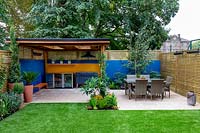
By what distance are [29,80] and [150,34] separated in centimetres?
954

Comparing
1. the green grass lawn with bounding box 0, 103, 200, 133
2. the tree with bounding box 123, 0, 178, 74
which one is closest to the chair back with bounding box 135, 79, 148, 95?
the green grass lawn with bounding box 0, 103, 200, 133

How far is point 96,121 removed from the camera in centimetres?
694

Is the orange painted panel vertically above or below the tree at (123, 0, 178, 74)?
below

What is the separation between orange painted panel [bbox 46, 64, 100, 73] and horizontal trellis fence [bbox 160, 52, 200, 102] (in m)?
3.76

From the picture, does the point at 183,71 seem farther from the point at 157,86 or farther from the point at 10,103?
the point at 10,103

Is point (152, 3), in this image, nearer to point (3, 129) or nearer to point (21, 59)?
point (21, 59)

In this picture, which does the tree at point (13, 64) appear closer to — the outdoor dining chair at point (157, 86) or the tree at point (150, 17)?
the outdoor dining chair at point (157, 86)

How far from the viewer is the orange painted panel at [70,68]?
572 inches

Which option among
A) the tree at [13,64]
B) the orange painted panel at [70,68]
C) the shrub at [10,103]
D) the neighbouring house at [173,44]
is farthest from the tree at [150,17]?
the shrub at [10,103]

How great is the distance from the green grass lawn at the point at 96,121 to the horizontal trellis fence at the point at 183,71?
2237 millimetres

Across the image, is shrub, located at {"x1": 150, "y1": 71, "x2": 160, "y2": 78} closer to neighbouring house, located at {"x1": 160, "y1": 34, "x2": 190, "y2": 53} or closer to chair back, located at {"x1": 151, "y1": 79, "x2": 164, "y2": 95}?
neighbouring house, located at {"x1": 160, "y1": 34, "x2": 190, "y2": 53}

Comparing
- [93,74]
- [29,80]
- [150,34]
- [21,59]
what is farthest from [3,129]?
[150,34]

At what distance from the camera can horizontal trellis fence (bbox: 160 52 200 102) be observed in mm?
10031

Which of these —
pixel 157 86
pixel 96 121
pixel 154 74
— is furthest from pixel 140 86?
pixel 154 74
